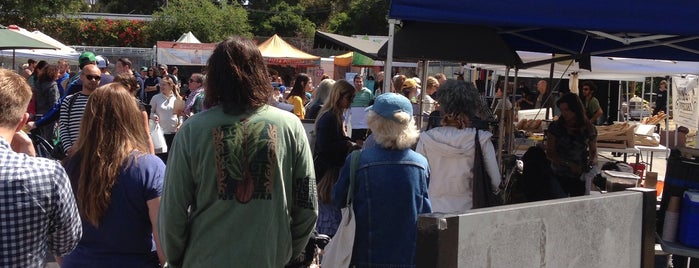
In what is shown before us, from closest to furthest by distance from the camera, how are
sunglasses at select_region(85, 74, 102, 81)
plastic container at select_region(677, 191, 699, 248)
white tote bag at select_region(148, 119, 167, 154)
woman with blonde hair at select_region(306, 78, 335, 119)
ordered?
plastic container at select_region(677, 191, 699, 248) < sunglasses at select_region(85, 74, 102, 81) < woman with blonde hair at select_region(306, 78, 335, 119) < white tote bag at select_region(148, 119, 167, 154)

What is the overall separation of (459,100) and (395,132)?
3.91ft

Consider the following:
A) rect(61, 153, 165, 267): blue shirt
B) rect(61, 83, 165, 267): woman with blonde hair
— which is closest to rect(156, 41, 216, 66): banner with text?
rect(61, 83, 165, 267): woman with blonde hair

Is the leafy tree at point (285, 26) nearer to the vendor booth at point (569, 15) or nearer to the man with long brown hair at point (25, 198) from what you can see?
the vendor booth at point (569, 15)

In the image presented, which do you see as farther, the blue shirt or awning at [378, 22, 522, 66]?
awning at [378, 22, 522, 66]

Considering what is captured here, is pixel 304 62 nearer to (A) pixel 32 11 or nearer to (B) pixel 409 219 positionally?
(A) pixel 32 11

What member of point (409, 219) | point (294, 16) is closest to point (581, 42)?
point (409, 219)

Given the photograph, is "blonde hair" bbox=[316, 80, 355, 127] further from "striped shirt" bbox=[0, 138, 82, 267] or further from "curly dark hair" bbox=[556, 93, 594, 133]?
"striped shirt" bbox=[0, 138, 82, 267]

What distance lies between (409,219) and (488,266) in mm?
1191

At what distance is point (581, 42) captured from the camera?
7.52 metres

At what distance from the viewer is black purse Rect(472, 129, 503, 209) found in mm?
4863

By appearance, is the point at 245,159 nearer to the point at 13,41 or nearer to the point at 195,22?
the point at 13,41

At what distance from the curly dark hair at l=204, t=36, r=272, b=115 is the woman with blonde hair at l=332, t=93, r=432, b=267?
1.26m

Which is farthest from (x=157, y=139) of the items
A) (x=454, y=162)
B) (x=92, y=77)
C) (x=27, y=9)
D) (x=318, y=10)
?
(x=318, y=10)

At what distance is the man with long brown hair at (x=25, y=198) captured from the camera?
2.48 metres
